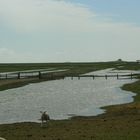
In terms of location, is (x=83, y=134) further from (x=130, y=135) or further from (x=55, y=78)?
(x=55, y=78)

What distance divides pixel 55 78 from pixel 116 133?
331 ft

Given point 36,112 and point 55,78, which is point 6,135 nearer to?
point 36,112

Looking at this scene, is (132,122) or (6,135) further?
(132,122)

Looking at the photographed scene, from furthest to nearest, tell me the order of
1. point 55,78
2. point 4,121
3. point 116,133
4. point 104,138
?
point 55,78 → point 4,121 → point 116,133 → point 104,138

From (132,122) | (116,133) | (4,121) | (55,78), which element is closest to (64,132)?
(116,133)

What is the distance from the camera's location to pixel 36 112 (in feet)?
145

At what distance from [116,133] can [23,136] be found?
516cm

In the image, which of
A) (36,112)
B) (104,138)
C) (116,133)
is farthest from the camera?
(36,112)

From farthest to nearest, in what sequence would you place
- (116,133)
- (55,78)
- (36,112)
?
(55,78) → (36,112) → (116,133)

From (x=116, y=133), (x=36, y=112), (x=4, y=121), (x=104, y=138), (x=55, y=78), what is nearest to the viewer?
(x=104, y=138)

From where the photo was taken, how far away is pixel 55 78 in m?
127

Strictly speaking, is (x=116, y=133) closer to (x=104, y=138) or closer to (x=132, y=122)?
(x=104, y=138)

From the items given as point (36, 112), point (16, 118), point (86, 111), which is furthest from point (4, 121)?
point (86, 111)

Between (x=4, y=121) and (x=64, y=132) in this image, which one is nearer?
(x=64, y=132)
